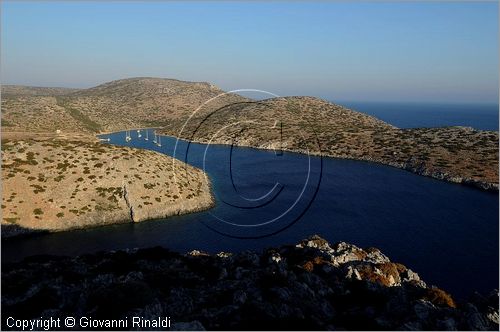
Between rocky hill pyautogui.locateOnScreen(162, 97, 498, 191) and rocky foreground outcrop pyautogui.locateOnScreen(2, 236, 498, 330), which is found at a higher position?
rocky hill pyautogui.locateOnScreen(162, 97, 498, 191)

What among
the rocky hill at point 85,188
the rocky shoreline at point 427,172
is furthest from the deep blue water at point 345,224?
the rocky hill at point 85,188

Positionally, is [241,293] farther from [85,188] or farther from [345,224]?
[85,188]

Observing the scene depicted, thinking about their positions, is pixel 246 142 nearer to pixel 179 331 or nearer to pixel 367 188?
pixel 367 188

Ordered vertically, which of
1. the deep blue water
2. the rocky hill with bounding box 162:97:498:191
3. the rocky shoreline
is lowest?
the deep blue water

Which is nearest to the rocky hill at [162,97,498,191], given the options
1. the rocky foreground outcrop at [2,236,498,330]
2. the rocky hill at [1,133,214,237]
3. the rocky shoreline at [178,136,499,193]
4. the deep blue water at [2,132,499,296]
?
the rocky shoreline at [178,136,499,193]

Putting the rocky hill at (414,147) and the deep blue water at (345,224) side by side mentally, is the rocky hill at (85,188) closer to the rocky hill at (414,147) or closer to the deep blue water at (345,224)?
the deep blue water at (345,224)

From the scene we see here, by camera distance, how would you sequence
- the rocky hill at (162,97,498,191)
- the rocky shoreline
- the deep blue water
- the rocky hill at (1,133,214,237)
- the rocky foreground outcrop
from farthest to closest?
the rocky hill at (162,97,498,191), the rocky shoreline, the rocky hill at (1,133,214,237), the deep blue water, the rocky foreground outcrop

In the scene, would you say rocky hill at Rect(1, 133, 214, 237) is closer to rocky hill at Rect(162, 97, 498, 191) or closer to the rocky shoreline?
rocky hill at Rect(162, 97, 498, 191)

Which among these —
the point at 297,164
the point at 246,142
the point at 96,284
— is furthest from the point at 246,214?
the point at 246,142
